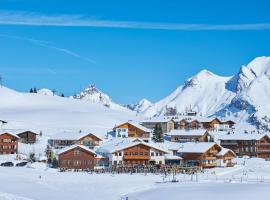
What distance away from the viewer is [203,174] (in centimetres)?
8006

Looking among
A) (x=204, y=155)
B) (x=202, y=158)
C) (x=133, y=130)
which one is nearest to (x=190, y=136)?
(x=133, y=130)

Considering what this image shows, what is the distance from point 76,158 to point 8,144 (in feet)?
56.6

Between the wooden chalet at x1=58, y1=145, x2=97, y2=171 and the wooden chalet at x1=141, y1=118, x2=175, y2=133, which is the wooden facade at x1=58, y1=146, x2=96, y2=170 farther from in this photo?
the wooden chalet at x1=141, y1=118, x2=175, y2=133

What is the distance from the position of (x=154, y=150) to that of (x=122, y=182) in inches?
855

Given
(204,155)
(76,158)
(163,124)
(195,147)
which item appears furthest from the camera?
(163,124)

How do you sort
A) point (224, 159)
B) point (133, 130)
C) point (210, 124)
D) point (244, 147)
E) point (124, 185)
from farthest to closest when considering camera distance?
point (210, 124)
point (133, 130)
point (244, 147)
point (224, 159)
point (124, 185)

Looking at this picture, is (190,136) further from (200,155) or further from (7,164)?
(7,164)

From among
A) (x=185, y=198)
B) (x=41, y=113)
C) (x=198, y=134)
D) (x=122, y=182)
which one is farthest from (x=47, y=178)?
(x=41, y=113)

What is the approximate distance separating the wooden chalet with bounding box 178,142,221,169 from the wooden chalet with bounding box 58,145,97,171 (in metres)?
14.9

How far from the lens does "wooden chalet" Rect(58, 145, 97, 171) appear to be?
84.6 m

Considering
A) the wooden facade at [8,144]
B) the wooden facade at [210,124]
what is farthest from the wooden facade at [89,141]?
the wooden facade at [210,124]

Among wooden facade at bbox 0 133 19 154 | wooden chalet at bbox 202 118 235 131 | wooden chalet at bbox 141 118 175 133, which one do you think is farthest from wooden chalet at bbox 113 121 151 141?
wooden chalet at bbox 202 118 235 131

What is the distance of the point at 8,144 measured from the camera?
97312 millimetres

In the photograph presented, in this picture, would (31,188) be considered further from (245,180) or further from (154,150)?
(154,150)
